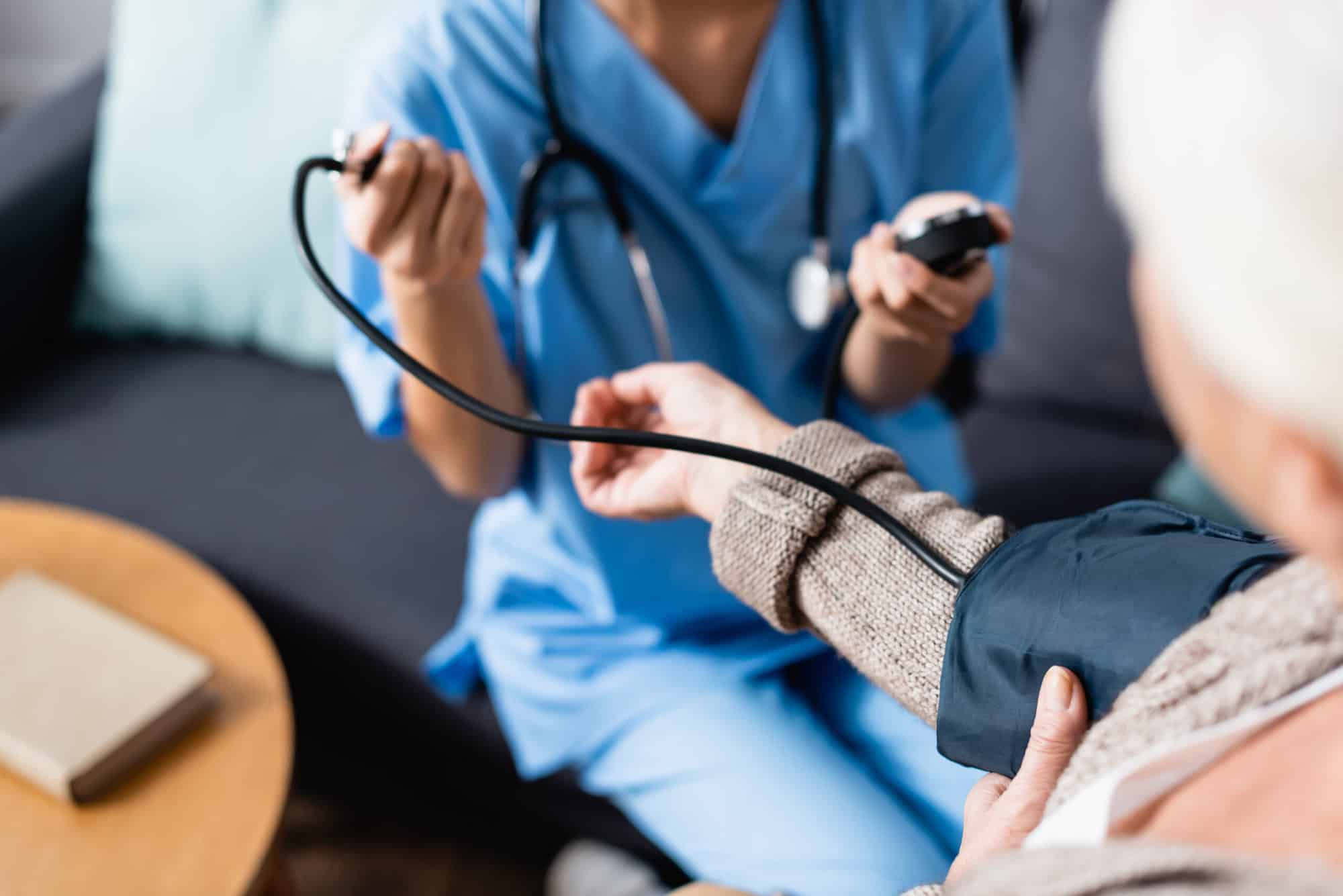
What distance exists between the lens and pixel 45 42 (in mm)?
2098

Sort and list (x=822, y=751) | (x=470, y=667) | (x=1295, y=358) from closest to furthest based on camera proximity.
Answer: (x=1295, y=358) → (x=822, y=751) → (x=470, y=667)

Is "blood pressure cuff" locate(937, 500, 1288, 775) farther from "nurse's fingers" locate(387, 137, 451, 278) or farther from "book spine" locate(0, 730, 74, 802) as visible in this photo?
A: "book spine" locate(0, 730, 74, 802)

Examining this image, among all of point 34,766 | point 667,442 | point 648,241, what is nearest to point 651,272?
point 648,241

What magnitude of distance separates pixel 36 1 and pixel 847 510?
216 centimetres

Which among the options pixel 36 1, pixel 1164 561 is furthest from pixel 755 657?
pixel 36 1

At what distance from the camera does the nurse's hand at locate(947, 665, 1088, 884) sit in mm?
439

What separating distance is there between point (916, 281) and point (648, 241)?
23cm

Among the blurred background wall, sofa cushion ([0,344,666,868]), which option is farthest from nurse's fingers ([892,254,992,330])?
the blurred background wall

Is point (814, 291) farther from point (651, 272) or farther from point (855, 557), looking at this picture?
point (855, 557)

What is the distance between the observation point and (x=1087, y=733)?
43cm

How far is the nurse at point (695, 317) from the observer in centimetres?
75

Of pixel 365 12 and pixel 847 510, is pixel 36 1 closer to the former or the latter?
pixel 365 12

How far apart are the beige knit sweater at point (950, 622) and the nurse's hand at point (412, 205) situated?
0.24 m

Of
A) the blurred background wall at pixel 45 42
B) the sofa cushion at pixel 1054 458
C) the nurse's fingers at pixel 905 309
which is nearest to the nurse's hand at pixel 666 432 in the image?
the nurse's fingers at pixel 905 309
